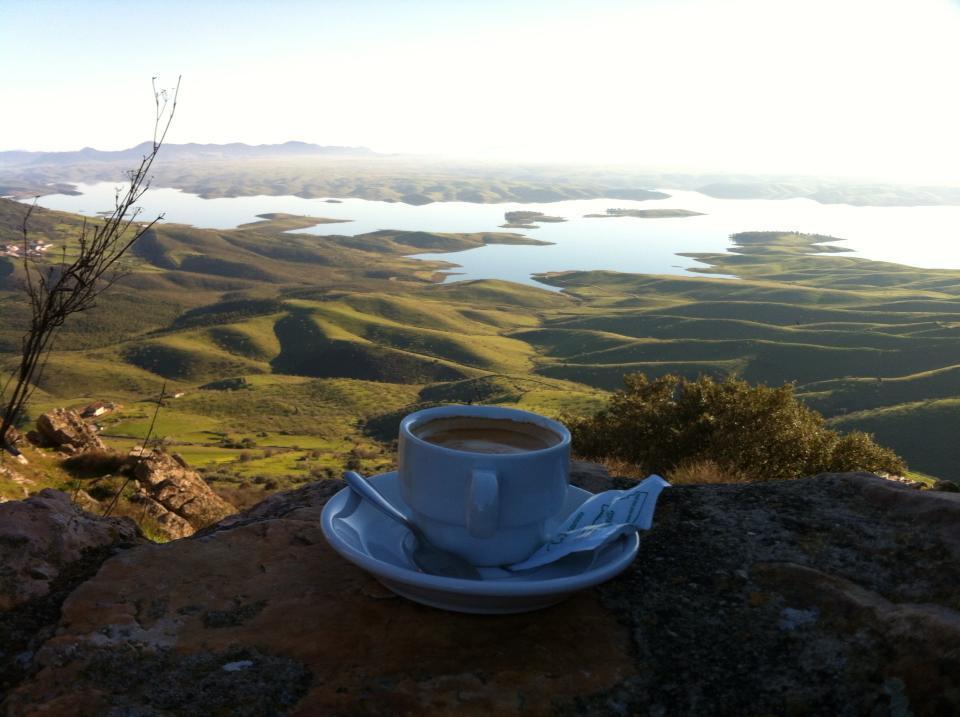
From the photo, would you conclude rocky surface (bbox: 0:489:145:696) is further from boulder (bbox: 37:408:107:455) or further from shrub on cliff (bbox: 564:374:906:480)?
boulder (bbox: 37:408:107:455)

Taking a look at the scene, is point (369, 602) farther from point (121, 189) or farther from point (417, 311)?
point (417, 311)

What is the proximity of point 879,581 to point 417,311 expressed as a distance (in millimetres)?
148028

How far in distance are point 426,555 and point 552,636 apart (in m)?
0.41

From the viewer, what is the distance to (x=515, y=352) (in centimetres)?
12750

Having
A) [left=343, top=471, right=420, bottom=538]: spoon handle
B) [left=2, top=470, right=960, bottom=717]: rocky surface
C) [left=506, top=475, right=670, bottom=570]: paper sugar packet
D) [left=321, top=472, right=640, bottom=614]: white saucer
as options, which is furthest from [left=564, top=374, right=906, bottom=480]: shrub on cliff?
[left=343, top=471, right=420, bottom=538]: spoon handle

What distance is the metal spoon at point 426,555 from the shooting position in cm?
185

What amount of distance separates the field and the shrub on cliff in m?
35.4

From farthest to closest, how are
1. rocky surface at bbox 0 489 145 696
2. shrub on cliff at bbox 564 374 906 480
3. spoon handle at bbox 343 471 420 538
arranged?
shrub on cliff at bbox 564 374 906 480 → spoon handle at bbox 343 471 420 538 → rocky surface at bbox 0 489 145 696

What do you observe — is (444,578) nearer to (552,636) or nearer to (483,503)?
(483,503)

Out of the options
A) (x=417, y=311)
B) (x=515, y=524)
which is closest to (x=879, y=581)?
(x=515, y=524)

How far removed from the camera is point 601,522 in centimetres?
201

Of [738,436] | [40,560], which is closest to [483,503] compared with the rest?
[40,560]

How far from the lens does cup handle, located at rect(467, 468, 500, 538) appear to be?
5.82 feet

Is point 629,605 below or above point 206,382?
above
